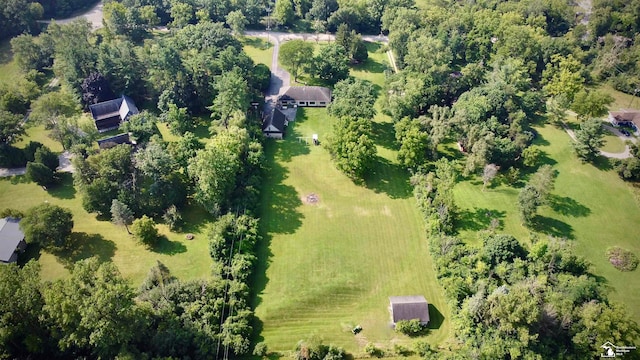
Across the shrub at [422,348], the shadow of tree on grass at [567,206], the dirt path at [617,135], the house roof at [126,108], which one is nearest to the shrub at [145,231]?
the house roof at [126,108]

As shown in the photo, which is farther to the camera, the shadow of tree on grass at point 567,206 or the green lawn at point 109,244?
the shadow of tree on grass at point 567,206

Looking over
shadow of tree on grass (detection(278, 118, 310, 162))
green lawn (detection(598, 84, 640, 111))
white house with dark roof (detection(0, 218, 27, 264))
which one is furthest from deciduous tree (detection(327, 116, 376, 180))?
green lawn (detection(598, 84, 640, 111))

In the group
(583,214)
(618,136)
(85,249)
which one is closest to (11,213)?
(85,249)

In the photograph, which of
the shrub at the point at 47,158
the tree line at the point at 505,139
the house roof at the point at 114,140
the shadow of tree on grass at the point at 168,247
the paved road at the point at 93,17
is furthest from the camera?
the paved road at the point at 93,17

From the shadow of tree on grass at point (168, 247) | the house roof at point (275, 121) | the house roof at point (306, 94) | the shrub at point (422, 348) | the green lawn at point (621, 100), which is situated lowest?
the shadow of tree on grass at point (168, 247)

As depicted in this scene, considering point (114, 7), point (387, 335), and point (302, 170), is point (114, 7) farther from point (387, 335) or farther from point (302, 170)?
point (387, 335)

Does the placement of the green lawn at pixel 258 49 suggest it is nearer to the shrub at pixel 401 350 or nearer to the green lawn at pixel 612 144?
the green lawn at pixel 612 144

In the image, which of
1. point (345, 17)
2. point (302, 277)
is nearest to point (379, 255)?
point (302, 277)
